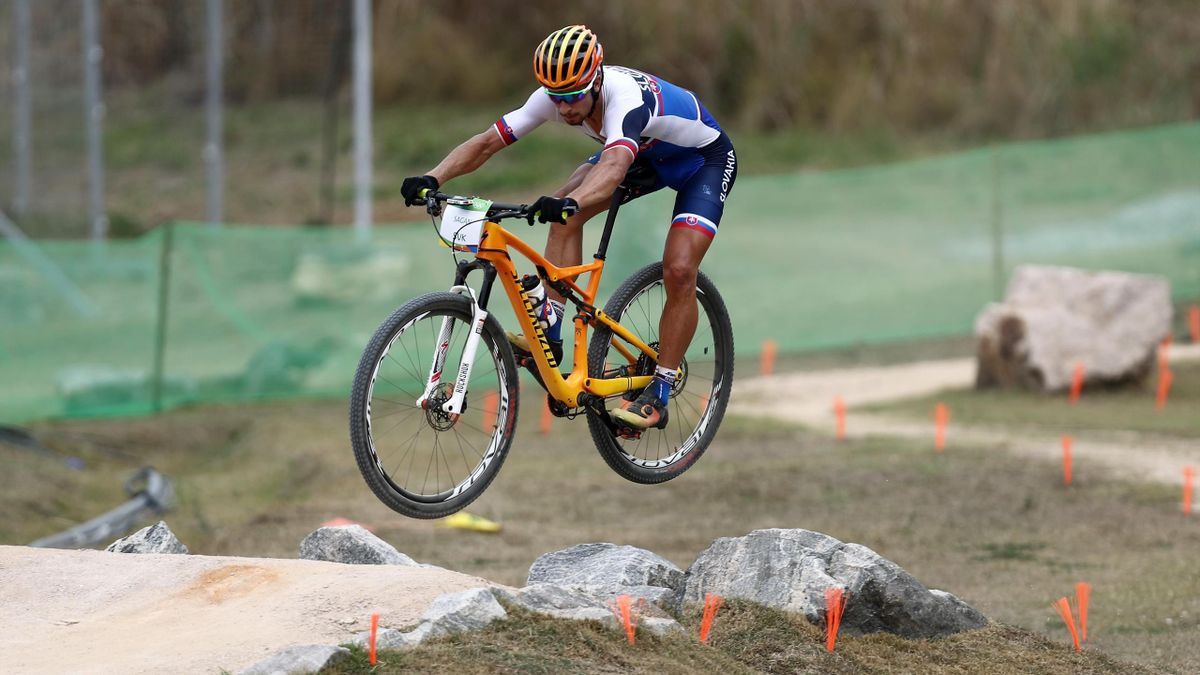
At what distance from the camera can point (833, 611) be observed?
7457 millimetres

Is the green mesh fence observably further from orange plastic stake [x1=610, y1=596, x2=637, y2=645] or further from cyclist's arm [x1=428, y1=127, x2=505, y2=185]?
orange plastic stake [x1=610, y1=596, x2=637, y2=645]

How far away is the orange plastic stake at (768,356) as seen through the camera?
61.2 ft

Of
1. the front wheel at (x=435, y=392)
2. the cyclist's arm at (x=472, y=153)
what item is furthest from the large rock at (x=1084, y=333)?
the cyclist's arm at (x=472, y=153)

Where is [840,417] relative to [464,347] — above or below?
below

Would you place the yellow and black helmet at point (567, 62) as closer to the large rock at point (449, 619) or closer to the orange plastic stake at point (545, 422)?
the large rock at point (449, 619)

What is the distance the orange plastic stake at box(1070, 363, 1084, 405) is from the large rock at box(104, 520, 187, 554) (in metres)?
10.5

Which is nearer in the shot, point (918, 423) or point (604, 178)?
point (604, 178)

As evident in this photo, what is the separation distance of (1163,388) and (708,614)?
1025cm

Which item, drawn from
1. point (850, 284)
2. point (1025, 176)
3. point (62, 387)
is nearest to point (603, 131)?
point (62, 387)

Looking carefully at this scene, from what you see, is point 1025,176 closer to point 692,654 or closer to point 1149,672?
point 1149,672

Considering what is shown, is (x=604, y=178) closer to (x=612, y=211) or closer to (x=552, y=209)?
(x=552, y=209)

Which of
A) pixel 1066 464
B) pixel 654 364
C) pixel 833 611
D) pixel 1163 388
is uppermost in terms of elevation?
pixel 654 364

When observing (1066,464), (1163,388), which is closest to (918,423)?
(1163,388)

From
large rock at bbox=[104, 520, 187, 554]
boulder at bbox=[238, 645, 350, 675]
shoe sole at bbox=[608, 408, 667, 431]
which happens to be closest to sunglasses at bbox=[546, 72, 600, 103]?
shoe sole at bbox=[608, 408, 667, 431]
